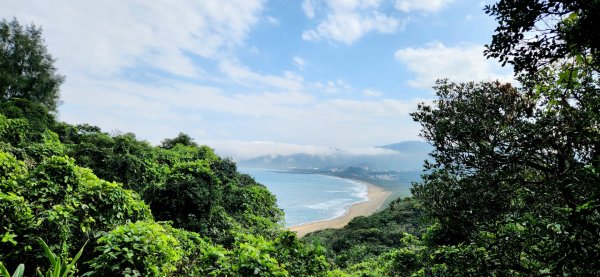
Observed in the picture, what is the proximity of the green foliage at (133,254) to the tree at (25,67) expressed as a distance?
33913 mm

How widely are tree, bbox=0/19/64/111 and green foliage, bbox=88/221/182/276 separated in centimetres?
3391

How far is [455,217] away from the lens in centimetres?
747

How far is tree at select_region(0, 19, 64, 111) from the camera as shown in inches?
1161

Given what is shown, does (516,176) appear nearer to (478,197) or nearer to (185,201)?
(478,197)

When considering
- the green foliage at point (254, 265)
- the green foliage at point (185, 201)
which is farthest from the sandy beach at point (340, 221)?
the green foliage at point (254, 265)

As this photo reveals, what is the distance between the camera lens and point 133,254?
212 inches

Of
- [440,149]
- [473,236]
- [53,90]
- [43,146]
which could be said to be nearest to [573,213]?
[473,236]

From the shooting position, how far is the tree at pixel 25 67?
1161 inches

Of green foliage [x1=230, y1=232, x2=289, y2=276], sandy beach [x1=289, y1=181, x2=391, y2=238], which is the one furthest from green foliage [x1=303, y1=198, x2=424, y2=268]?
green foliage [x1=230, y1=232, x2=289, y2=276]

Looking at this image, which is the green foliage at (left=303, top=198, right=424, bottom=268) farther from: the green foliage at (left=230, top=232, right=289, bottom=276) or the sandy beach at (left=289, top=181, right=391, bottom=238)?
the green foliage at (left=230, top=232, right=289, bottom=276)

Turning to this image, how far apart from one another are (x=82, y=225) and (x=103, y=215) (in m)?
0.56

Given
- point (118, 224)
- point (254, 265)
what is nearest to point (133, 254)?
point (254, 265)

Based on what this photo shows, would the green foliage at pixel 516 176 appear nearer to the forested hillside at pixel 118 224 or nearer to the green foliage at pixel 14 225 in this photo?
the forested hillside at pixel 118 224

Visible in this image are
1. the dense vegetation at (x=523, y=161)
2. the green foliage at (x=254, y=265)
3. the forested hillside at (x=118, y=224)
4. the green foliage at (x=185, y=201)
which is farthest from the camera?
the green foliage at (x=185, y=201)
